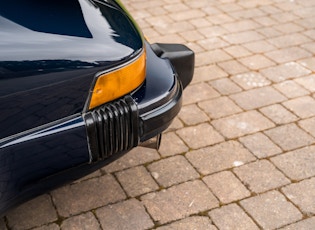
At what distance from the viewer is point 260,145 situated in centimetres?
333

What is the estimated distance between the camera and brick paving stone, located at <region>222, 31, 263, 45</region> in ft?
15.8

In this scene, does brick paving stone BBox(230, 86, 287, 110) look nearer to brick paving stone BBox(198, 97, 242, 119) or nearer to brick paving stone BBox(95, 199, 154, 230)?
brick paving stone BBox(198, 97, 242, 119)

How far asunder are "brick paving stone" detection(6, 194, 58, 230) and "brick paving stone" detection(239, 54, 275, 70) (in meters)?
2.42

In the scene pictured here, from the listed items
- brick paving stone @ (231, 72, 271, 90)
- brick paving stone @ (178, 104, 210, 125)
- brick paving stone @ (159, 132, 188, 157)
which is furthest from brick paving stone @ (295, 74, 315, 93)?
brick paving stone @ (159, 132, 188, 157)

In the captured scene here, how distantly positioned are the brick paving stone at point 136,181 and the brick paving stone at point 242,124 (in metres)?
0.76

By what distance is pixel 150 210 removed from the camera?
9.04 ft

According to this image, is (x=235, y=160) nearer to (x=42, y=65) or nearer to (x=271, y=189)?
(x=271, y=189)

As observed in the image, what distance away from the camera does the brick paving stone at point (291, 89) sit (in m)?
3.93

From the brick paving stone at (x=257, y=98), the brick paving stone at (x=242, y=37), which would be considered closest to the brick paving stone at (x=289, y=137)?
the brick paving stone at (x=257, y=98)

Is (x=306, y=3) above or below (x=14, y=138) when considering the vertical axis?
below

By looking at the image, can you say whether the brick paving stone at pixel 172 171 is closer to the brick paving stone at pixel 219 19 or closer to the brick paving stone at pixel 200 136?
the brick paving stone at pixel 200 136

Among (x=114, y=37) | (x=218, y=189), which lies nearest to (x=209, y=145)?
(x=218, y=189)

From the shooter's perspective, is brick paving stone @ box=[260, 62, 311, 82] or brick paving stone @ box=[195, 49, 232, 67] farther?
brick paving stone @ box=[195, 49, 232, 67]

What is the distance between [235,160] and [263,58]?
1.65 meters
